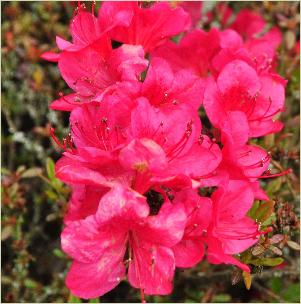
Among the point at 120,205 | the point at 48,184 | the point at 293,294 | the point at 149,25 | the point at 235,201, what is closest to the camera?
the point at 120,205

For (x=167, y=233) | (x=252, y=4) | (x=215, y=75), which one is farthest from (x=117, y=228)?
(x=252, y=4)

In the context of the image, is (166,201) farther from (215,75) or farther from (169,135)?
(215,75)

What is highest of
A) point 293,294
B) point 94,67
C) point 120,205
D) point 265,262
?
point 94,67

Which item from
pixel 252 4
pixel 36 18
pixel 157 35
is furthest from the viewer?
pixel 36 18

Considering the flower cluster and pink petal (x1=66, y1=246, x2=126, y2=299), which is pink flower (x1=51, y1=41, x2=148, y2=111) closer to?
the flower cluster

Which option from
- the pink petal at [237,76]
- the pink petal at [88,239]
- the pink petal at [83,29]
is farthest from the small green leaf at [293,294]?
the pink petal at [83,29]

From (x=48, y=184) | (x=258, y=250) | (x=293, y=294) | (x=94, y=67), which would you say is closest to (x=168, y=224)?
(x=258, y=250)

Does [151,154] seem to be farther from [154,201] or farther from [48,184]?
[48,184]
